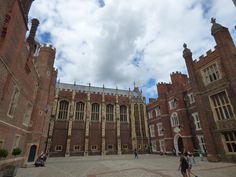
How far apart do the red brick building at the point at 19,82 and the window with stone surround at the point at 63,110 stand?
13350 millimetres

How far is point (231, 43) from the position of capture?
53.6 feet

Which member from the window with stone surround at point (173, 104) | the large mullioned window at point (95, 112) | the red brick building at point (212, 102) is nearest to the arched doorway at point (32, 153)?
the large mullioned window at point (95, 112)

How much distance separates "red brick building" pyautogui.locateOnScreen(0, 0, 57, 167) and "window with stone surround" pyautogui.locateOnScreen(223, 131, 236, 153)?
2087 centimetres

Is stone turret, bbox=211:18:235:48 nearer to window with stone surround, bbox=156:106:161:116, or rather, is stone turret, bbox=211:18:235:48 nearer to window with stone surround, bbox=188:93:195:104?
window with stone surround, bbox=188:93:195:104

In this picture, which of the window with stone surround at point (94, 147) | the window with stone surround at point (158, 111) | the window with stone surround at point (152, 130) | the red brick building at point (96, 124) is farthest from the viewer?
the window with stone surround at point (152, 130)

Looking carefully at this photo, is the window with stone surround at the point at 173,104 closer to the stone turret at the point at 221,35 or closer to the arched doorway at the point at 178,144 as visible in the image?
the arched doorway at the point at 178,144

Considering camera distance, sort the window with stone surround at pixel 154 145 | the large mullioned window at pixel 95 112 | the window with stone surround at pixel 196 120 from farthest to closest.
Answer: the large mullioned window at pixel 95 112 → the window with stone surround at pixel 154 145 → the window with stone surround at pixel 196 120

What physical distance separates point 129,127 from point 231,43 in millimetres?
28610

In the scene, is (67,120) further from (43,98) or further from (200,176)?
(200,176)

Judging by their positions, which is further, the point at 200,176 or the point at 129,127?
the point at 129,127

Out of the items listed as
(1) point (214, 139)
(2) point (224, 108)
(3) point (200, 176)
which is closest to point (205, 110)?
(2) point (224, 108)

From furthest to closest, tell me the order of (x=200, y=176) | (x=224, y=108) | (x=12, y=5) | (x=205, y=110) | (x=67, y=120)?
1. (x=67, y=120)
2. (x=205, y=110)
3. (x=224, y=108)
4. (x=200, y=176)
5. (x=12, y=5)

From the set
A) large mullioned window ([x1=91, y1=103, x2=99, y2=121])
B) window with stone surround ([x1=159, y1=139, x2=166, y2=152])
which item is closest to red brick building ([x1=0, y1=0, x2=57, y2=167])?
large mullioned window ([x1=91, y1=103, x2=99, y2=121])

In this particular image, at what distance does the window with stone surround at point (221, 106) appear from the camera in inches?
605
